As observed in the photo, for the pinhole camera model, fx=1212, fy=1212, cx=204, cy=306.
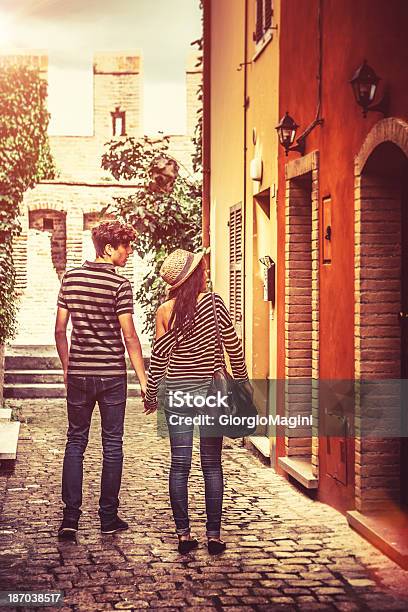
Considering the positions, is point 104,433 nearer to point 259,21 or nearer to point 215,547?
point 215,547

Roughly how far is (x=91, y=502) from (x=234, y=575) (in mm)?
2549

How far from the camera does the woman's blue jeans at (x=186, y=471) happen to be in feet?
22.9

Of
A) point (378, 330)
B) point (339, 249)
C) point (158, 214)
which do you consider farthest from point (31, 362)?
point (378, 330)

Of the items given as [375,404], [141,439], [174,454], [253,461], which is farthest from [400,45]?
[141,439]

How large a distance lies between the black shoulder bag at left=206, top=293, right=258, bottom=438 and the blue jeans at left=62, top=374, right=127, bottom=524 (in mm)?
833

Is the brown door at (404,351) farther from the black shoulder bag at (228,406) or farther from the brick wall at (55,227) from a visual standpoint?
the brick wall at (55,227)

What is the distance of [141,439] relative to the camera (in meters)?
12.7

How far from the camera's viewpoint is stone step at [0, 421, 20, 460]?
10320mm

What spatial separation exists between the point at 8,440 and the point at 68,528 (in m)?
3.86

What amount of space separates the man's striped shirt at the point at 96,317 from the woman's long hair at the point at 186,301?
516mm

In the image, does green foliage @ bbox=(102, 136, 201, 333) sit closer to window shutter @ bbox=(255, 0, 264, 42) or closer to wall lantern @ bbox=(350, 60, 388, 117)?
window shutter @ bbox=(255, 0, 264, 42)

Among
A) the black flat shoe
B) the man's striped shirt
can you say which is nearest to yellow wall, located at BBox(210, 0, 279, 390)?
the man's striped shirt

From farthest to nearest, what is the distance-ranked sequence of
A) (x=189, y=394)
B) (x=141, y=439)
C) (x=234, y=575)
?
1. (x=141, y=439)
2. (x=189, y=394)
3. (x=234, y=575)

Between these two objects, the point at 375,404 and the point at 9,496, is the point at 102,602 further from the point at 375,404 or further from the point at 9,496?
the point at 9,496
